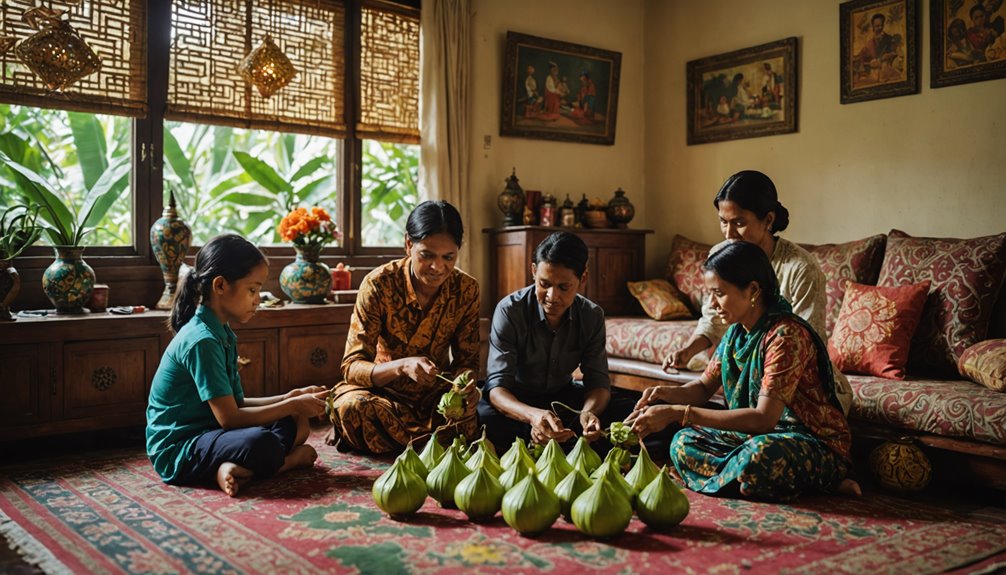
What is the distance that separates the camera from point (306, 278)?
14.8 ft

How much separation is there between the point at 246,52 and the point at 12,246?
168 centimetres

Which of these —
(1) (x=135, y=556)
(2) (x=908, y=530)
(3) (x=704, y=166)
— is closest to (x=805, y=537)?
(2) (x=908, y=530)

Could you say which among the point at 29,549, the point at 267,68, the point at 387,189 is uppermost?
the point at 267,68

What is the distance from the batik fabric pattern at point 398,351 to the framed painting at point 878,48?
2.85 m

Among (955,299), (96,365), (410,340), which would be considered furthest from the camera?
(955,299)

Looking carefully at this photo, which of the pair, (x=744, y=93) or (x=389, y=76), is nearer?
(x=389, y=76)

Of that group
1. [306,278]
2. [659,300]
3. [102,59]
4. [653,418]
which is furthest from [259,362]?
[659,300]

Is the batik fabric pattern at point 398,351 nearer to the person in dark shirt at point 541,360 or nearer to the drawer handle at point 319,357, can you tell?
the person in dark shirt at point 541,360

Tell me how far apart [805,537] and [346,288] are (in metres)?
3.14

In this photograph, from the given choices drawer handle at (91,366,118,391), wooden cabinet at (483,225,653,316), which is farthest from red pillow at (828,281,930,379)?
drawer handle at (91,366,118,391)

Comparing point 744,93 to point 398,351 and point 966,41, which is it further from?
point 398,351

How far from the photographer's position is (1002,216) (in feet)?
14.1

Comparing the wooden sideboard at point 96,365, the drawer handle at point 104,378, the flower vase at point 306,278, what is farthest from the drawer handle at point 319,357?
the drawer handle at point 104,378

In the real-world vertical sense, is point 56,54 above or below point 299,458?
above
